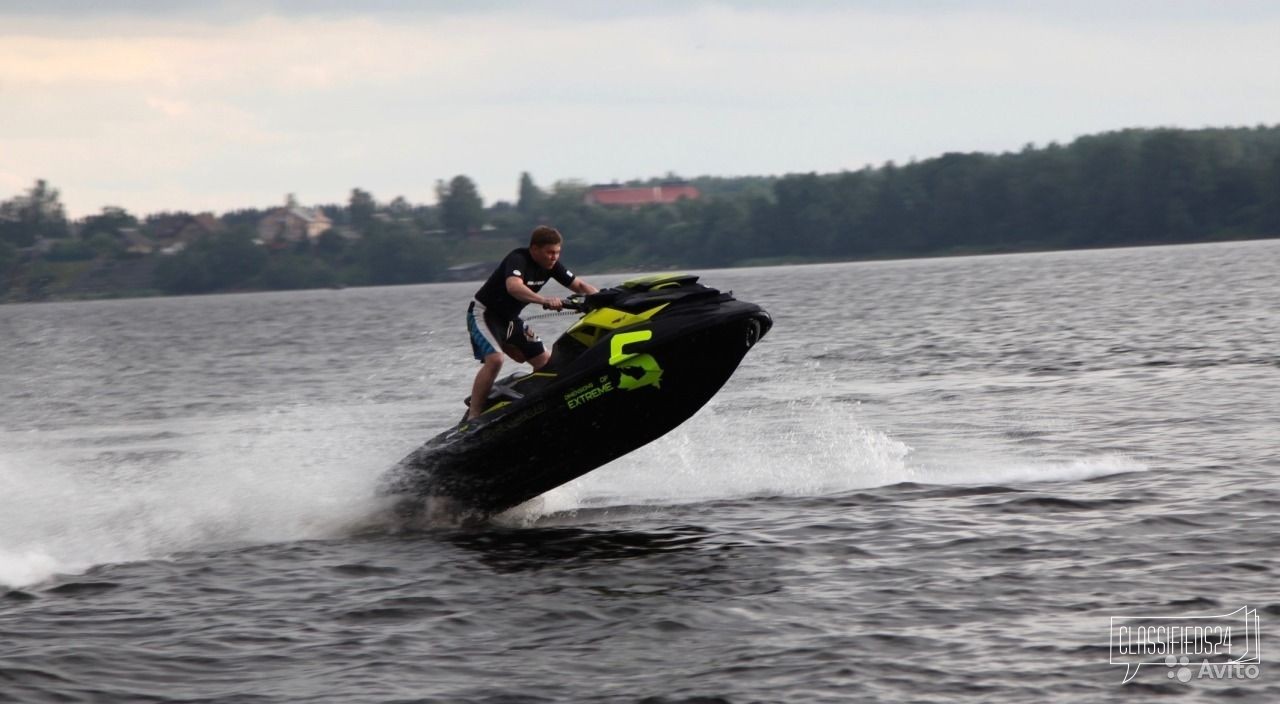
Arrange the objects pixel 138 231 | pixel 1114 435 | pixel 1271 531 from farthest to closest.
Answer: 1. pixel 138 231
2. pixel 1114 435
3. pixel 1271 531

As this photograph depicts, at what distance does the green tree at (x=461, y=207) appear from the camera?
152250mm

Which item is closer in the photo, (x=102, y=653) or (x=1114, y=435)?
(x=102, y=653)

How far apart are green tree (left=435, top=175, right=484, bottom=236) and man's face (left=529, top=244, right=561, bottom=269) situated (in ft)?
465

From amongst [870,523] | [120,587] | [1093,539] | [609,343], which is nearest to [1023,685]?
[1093,539]

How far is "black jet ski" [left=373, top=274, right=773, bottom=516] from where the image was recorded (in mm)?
11289

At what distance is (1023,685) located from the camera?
7.50 meters

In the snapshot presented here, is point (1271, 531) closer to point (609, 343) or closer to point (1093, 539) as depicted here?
point (1093, 539)

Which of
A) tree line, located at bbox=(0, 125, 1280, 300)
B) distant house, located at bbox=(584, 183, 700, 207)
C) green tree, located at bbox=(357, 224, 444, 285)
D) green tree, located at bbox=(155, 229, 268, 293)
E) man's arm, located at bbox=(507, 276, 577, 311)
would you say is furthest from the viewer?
green tree, located at bbox=(155, 229, 268, 293)

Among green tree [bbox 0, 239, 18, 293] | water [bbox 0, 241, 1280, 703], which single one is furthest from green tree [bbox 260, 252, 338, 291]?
water [bbox 0, 241, 1280, 703]

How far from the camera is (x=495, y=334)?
472 inches

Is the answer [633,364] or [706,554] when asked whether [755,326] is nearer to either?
[633,364]

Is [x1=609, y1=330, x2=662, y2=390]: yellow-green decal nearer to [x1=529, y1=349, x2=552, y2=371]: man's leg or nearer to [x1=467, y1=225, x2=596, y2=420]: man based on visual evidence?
[x1=467, y1=225, x2=596, y2=420]: man

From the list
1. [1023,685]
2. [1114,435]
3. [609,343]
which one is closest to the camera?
[1023,685]

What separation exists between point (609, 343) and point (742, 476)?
11.2ft
